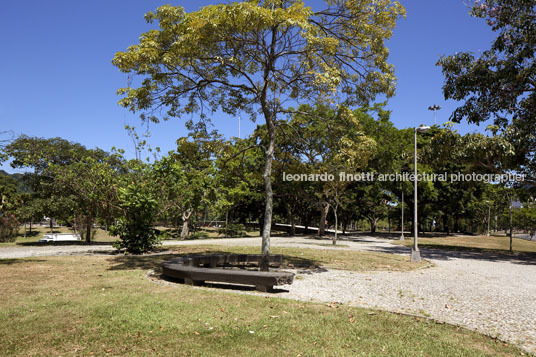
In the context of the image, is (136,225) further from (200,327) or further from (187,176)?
(187,176)

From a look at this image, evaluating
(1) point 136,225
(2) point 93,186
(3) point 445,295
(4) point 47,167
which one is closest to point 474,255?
(3) point 445,295

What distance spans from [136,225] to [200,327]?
34.3ft

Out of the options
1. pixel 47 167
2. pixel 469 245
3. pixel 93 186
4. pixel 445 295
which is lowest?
pixel 469 245

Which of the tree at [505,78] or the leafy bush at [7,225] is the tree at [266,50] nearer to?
the tree at [505,78]

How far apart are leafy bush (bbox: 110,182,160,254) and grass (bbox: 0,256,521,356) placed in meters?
6.53

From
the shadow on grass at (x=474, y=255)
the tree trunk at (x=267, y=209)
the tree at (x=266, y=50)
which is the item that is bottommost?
the shadow on grass at (x=474, y=255)

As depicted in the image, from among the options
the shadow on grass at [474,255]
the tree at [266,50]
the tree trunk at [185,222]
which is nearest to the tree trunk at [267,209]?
the tree at [266,50]

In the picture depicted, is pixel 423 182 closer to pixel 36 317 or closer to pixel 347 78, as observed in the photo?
pixel 347 78

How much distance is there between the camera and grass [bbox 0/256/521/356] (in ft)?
13.6

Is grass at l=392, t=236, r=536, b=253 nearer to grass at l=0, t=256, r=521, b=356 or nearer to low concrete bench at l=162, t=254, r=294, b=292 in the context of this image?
low concrete bench at l=162, t=254, r=294, b=292

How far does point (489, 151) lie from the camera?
659 inches

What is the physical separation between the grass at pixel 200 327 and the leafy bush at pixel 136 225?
6.53 m

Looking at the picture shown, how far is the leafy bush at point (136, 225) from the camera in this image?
13.6 m

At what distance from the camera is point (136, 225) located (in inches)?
562
